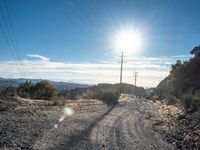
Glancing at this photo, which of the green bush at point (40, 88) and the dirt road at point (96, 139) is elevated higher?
the green bush at point (40, 88)

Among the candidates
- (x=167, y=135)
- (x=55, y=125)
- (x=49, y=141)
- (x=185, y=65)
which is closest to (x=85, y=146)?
(x=49, y=141)

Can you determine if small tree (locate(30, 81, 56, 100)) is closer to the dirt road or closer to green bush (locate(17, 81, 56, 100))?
green bush (locate(17, 81, 56, 100))

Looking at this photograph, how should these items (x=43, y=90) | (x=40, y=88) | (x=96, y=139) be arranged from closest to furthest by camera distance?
1. (x=96, y=139)
2. (x=43, y=90)
3. (x=40, y=88)

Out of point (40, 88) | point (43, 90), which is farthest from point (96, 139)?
point (40, 88)

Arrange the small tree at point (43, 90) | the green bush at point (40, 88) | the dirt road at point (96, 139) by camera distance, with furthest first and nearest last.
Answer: the green bush at point (40, 88)
the small tree at point (43, 90)
the dirt road at point (96, 139)

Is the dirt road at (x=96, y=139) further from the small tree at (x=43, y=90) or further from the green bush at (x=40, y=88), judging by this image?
the green bush at (x=40, y=88)

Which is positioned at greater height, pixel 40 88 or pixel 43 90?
pixel 40 88

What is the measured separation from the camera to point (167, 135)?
16.9 m

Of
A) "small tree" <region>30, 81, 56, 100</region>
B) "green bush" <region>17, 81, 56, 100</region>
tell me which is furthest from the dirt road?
"green bush" <region>17, 81, 56, 100</region>

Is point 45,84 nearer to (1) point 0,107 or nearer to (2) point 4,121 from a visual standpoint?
(1) point 0,107

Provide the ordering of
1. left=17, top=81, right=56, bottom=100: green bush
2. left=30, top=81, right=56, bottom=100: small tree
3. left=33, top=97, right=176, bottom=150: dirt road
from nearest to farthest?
left=33, top=97, right=176, bottom=150: dirt road
left=30, top=81, right=56, bottom=100: small tree
left=17, top=81, right=56, bottom=100: green bush

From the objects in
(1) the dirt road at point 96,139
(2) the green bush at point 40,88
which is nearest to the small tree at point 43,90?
(2) the green bush at point 40,88

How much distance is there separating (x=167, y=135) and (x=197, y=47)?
82.9 metres

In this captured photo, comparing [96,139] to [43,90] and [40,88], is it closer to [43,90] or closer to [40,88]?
[43,90]
